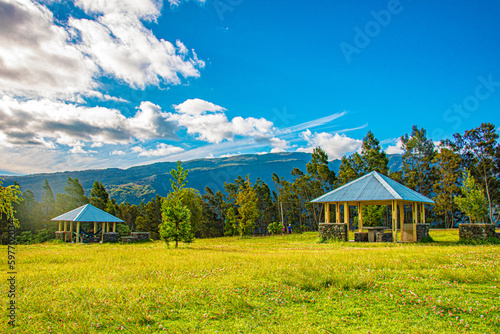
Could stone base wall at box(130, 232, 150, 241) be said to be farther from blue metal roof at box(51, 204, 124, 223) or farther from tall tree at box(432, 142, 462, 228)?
tall tree at box(432, 142, 462, 228)

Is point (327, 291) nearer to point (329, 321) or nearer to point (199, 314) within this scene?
point (329, 321)

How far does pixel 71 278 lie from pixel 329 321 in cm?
605

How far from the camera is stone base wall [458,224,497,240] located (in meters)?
16.6

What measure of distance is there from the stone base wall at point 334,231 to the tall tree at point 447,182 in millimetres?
27722

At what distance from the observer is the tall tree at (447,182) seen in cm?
4138

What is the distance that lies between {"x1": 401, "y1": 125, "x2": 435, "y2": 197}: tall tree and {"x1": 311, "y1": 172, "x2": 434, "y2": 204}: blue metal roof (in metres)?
26.4

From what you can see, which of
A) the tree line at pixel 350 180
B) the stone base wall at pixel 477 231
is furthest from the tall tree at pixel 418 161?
the stone base wall at pixel 477 231

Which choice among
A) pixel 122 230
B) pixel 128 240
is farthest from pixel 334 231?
pixel 122 230

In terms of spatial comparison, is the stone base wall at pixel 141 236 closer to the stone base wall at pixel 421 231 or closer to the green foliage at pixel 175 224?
the green foliage at pixel 175 224

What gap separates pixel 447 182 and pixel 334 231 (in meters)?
30.9

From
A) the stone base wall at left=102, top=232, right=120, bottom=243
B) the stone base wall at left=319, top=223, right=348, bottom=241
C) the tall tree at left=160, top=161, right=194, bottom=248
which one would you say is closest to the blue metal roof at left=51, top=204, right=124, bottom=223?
the stone base wall at left=102, top=232, right=120, bottom=243

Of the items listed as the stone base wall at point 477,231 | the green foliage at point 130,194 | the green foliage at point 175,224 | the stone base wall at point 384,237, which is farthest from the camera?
the green foliage at point 130,194

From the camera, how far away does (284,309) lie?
16.0 feet

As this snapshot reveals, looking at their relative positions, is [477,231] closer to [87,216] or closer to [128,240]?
[128,240]
